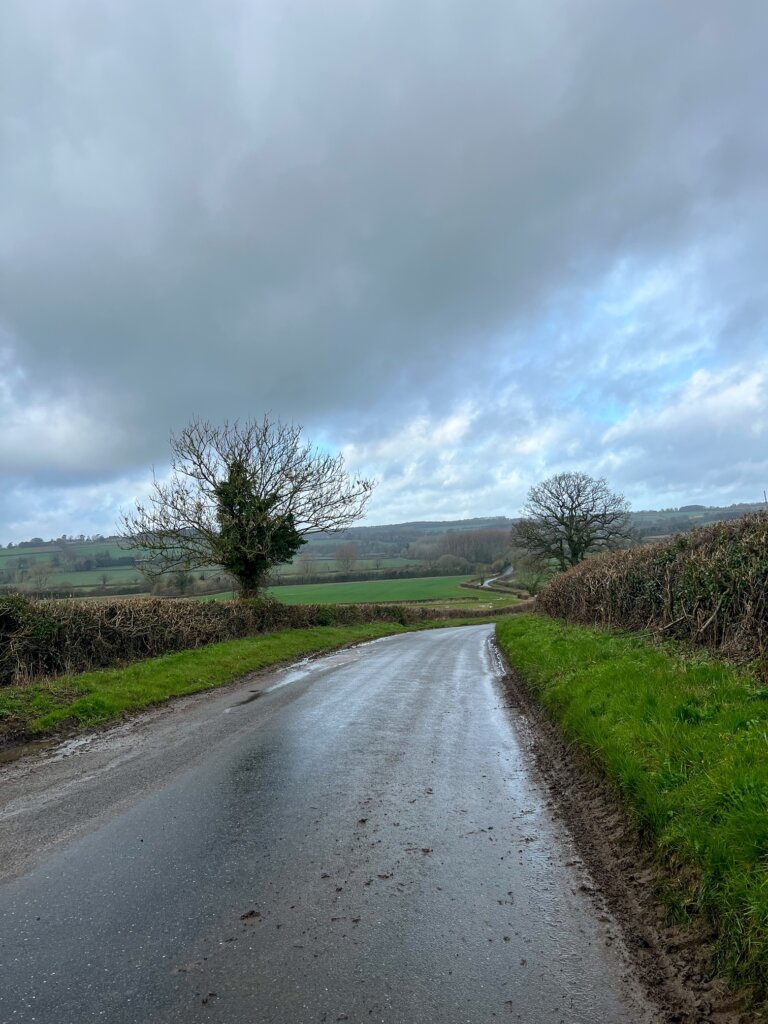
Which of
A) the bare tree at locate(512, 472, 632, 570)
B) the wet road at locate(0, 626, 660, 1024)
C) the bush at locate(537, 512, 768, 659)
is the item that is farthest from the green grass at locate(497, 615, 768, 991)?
the bare tree at locate(512, 472, 632, 570)

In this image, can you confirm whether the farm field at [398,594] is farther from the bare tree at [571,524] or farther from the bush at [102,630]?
the bush at [102,630]

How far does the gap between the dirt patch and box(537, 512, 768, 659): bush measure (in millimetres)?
3856

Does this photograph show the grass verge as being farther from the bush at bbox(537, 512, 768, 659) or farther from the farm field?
the farm field

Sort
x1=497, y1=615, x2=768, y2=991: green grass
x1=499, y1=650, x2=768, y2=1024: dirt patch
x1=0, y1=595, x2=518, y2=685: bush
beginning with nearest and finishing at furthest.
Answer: x1=499, y1=650, x2=768, y2=1024: dirt patch < x1=497, y1=615, x2=768, y2=991: green grass < x1=0, y1=595, x2=518, y2=685: bush

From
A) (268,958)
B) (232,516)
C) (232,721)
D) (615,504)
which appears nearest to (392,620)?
(232,516)

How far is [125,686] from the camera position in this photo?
1207 cm

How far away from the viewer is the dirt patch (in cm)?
300

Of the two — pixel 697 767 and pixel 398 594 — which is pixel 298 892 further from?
pixel 398 594

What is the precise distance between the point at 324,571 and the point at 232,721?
69.4m

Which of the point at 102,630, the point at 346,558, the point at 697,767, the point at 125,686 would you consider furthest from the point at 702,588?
the point at 346,558

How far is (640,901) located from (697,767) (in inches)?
55.7

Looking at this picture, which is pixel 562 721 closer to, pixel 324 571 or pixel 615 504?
pixel 615 504

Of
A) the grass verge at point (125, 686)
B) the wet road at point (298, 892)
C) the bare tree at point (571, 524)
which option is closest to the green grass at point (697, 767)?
the wet road at point (298, 892)

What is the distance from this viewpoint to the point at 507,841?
16.4 feet
